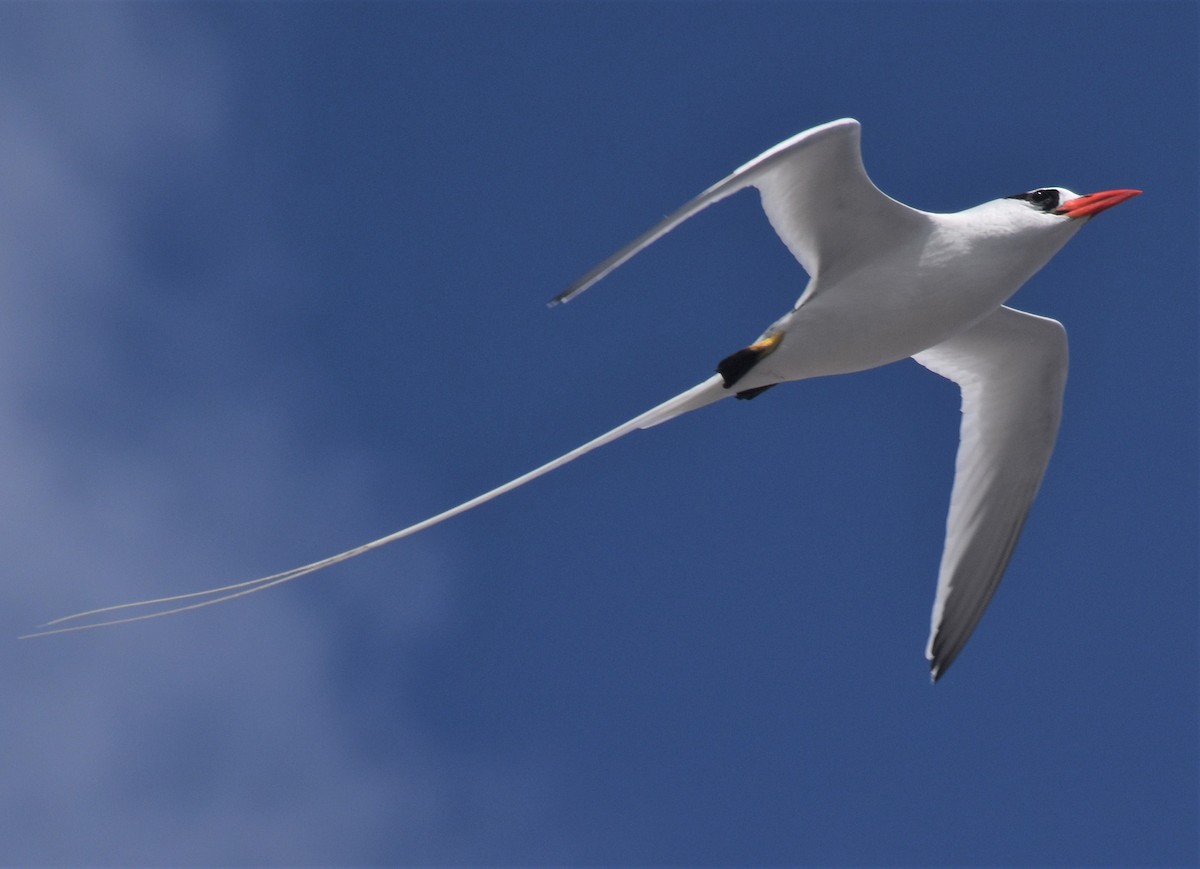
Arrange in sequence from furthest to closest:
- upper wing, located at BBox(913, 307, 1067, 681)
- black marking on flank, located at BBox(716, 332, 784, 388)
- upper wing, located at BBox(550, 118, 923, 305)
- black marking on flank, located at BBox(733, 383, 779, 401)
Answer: upper wing, located at BBox(913, 307, 1067, 681) → black marking on flank, located at BBox(733, 383, 779, 401) → black marking on flank, located at BBox(716, 332, 784, 388) → upper wing, located at BBox(550, 118, 923, 305)

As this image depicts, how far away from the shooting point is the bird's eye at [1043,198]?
9.57m

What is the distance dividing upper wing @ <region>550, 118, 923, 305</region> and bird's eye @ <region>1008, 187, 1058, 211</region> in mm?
868

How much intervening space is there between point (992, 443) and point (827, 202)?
110 inches

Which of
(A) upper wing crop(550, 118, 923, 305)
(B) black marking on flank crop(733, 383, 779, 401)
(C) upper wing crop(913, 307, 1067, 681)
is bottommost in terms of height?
(C) upper wing crop(913, 307, 1067, 681)

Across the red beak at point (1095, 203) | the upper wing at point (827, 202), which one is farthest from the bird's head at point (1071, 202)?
the upper wing at point (827, 202)

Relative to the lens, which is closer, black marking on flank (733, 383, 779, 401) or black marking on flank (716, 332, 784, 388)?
black marking on flank (716, 332, 784, 388)

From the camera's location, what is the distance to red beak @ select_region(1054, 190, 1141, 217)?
949 cm

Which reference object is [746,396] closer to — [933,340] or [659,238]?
Result: [933,340]

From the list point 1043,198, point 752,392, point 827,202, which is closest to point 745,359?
point 752,392

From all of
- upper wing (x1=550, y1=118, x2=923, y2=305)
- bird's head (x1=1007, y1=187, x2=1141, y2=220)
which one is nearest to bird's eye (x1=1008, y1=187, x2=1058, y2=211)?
bird's head (x1=1007, y1=187, x2=1141, y2=220)

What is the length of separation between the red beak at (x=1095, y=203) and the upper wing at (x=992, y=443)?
1.25m

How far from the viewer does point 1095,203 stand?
951 cm

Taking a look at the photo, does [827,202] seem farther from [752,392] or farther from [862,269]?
[752,392]

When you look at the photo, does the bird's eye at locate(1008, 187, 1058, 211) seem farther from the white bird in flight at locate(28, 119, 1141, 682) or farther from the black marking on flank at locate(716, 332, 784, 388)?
the black marking on flank at locate(716, 332, 784, 388)
